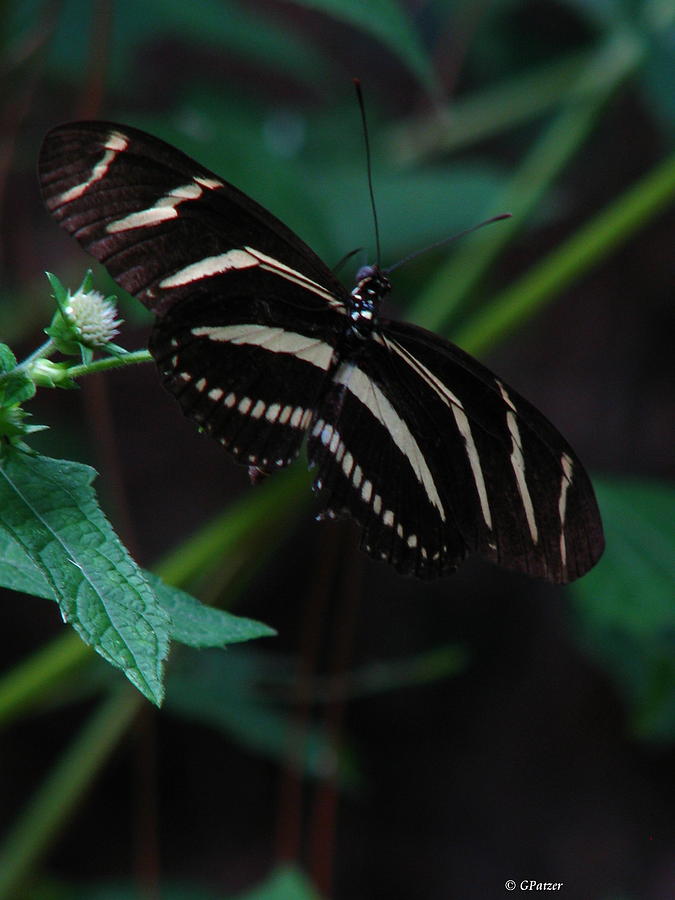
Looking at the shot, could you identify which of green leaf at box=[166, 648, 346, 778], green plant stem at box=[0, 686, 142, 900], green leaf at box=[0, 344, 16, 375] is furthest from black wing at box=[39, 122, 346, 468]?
green leaf at box=[166, 648, 346, 778]

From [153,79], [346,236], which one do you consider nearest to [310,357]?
[346,236]

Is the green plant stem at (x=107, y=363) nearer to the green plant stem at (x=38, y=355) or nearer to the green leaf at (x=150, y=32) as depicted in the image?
the green plant stem at (x=38, y=355)

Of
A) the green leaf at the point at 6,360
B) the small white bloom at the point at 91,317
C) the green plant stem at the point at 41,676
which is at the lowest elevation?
the green plant stem at the point at 41,676

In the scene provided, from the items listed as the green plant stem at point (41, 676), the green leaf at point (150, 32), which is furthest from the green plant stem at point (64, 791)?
the green leaf at point (150, 32)

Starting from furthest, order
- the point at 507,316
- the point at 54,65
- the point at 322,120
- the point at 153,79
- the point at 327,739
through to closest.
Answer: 1. the point at 153,79
2. the point at 322,120
3. the point at 54,65
4. the point at 327,739
5. the point at 507,316

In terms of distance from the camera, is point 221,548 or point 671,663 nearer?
point 221,548

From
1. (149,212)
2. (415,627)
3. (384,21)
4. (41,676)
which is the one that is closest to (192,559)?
(41,676)

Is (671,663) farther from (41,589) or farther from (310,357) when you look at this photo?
(41,589)
